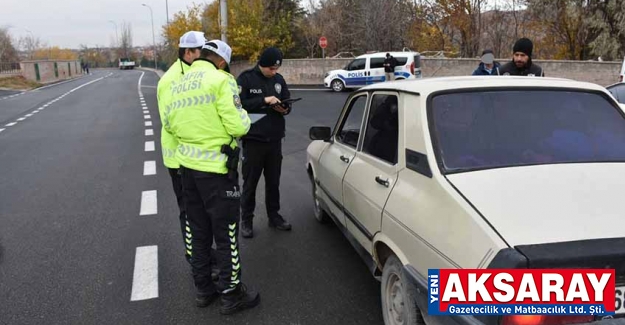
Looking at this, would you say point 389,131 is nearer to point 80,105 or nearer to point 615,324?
point 615,324

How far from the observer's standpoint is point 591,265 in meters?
1.85

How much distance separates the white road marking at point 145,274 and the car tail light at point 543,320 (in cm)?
252

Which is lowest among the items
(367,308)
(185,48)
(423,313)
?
(367,308)

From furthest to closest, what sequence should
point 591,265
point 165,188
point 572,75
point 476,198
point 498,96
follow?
point 572,75 → point 165,188 → point 498,96 → point 476,198 → point 591,265

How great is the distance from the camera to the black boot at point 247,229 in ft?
15.1

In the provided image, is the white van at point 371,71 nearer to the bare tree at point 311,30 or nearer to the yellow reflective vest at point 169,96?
the bare tree at point 311,30

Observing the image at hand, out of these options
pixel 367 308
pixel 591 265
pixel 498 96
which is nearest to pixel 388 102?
pixel 498 96

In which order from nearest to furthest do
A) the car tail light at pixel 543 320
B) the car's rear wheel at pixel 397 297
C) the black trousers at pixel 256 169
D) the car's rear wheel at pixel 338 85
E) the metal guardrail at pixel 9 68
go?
the car tail light at pixel 543 320, the car's rear wheel at pixel 397 297, the black trousers at pixel 256 169, the car's rear wheel at pixel 338 85, the metal guardrail at pixel 9 68

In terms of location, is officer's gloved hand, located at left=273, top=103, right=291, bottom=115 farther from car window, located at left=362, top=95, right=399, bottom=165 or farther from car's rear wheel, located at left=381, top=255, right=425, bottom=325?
car's rear wheel, located at left=381, top=255, right=425, bottom=325

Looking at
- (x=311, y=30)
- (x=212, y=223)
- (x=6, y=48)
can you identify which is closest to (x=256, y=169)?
(x=212, y=223)

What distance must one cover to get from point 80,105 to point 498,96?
19.0 m

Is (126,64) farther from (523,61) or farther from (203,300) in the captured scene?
(203,300)

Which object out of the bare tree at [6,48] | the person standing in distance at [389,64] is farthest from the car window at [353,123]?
the bare tree at [6,48]

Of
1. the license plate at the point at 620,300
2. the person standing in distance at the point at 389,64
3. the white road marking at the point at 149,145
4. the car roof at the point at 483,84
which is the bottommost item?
the white road marking at the point at 149,145
